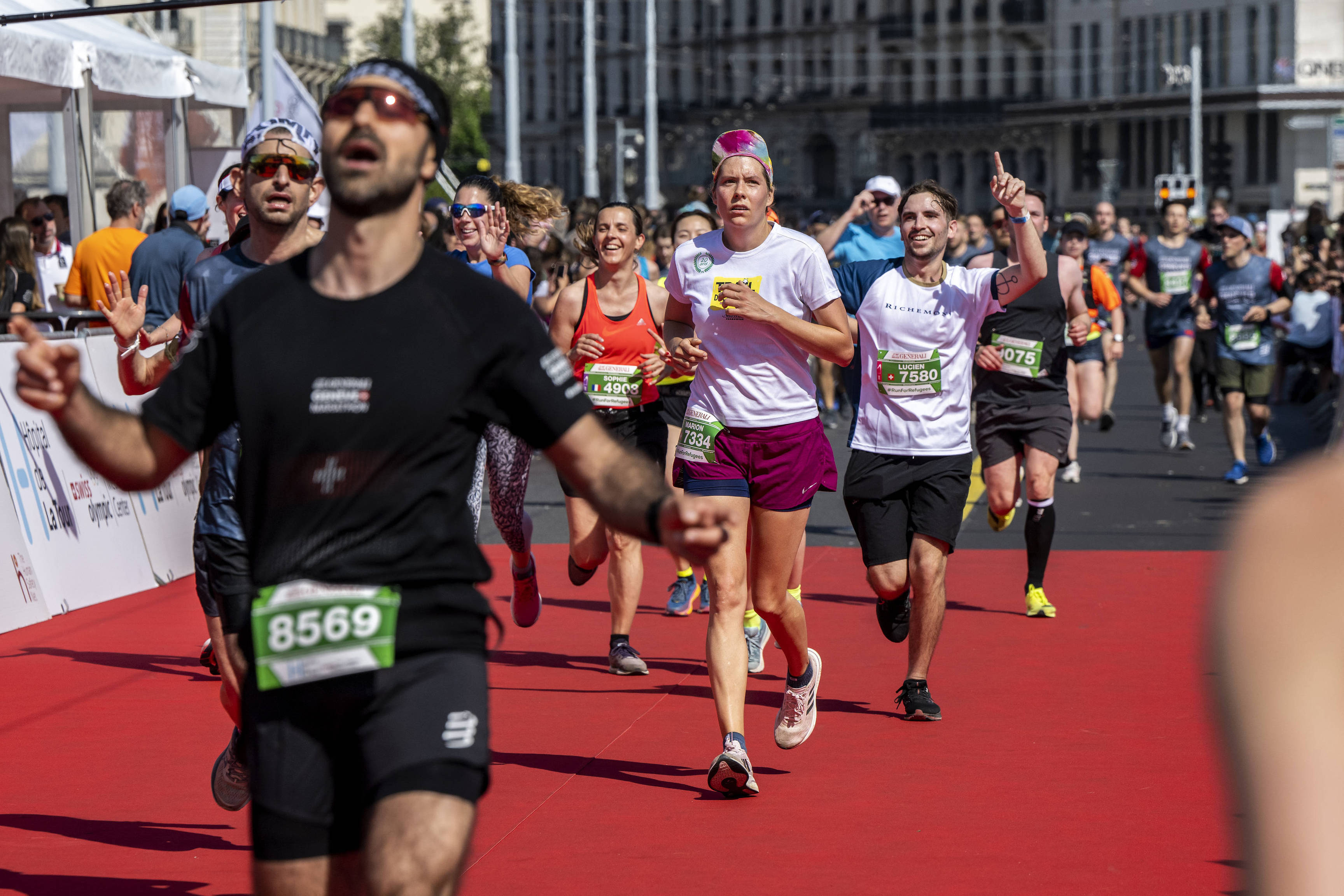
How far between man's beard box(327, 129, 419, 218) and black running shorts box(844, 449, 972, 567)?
4.04m

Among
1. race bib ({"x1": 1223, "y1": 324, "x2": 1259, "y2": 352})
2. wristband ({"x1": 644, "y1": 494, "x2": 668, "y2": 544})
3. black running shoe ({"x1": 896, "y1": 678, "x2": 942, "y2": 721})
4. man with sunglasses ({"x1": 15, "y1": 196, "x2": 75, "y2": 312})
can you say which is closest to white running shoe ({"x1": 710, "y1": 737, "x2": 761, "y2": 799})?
black running shoe ({"x1": 896, "y1": 678, "x2": 942, "y2": 721})

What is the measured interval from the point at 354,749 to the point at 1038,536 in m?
6.81

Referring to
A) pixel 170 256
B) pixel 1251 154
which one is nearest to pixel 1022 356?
pixel 170 256

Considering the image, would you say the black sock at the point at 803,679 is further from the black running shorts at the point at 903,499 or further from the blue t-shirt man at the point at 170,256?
the blue t-shirt man at the point at 170,256

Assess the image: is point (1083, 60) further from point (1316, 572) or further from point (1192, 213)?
point (1316, 572)

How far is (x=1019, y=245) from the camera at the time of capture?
686cm

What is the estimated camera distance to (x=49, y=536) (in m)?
9.48

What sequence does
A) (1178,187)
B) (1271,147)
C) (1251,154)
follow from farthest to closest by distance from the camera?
1. (1251,154)
2. (1271,147)
3. (1178,187)

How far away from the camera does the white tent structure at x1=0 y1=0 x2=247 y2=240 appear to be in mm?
13164

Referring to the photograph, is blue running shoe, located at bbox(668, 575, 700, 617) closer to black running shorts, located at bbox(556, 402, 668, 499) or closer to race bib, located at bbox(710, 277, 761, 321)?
black running shorts, located at bbox(556, 402, 668, 499)

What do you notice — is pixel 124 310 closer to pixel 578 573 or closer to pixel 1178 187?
pixel 578 573

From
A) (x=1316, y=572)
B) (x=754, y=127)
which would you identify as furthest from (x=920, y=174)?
(x=1316, y=572)

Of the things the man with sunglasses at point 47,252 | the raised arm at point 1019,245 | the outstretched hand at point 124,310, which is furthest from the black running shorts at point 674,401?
the man with sunglasses at point 47,252

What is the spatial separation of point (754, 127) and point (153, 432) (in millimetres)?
95586
